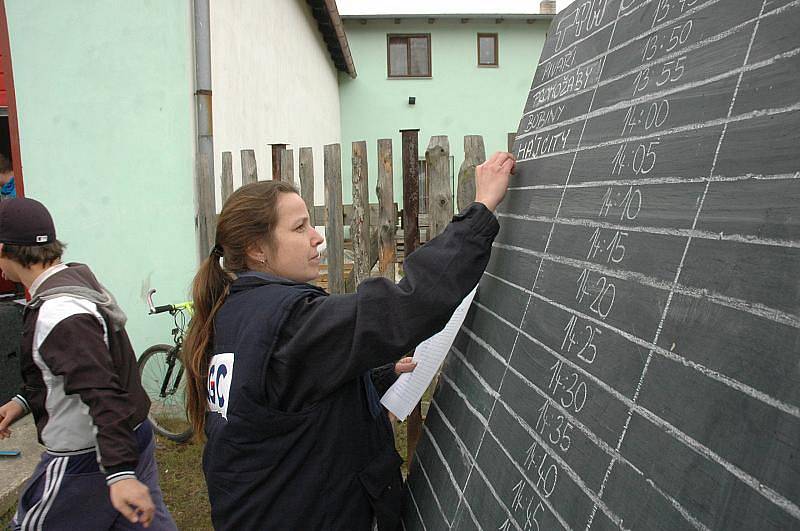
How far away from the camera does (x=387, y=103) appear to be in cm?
1845

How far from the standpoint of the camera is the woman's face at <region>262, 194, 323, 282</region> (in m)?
1.72

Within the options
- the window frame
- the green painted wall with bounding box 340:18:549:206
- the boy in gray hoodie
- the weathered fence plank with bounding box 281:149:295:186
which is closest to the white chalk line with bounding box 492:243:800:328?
the boy in gray hoodie

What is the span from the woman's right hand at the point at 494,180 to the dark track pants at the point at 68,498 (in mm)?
1740

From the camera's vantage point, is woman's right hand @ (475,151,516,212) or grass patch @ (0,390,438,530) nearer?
woman's right hand @ (475,151,516,212)

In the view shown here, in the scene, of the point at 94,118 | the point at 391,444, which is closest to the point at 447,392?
the point at 391,444

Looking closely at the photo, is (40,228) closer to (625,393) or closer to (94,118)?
(625,393)

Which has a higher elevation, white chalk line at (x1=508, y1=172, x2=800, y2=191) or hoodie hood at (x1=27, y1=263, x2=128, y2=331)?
white chalk line at (x1=508, y1=172, x2=800, y2=191)

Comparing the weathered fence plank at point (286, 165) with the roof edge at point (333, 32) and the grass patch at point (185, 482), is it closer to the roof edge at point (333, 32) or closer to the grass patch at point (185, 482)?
the grass patch at point (185, 482)

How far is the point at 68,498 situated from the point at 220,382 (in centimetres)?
111

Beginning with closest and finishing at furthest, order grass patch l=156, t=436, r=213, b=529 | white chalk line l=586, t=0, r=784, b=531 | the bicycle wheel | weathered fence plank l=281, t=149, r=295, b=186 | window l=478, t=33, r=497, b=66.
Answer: white chalk line l=586, t=0, r=784, b=531
grass patch l=156, t=436, r=213, b=529
weathered fence plank l=281, t=149, r=295, b=186
the bicycle wheel
window l=478, t=33, r=497, b=66

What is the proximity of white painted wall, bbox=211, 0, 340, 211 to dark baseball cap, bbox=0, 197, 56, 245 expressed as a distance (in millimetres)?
2632

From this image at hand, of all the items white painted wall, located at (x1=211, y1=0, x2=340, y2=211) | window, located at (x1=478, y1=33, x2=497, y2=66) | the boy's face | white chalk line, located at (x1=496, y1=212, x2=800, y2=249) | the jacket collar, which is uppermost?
window, located at (x1=478, y1=33, x2=497, y2=66)

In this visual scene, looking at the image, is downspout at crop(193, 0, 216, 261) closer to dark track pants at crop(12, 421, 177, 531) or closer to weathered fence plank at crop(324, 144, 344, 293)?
weathered fence plank at crop(324, 144, 344, 293)

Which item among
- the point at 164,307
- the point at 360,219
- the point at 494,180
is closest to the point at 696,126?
the point at 494,180
